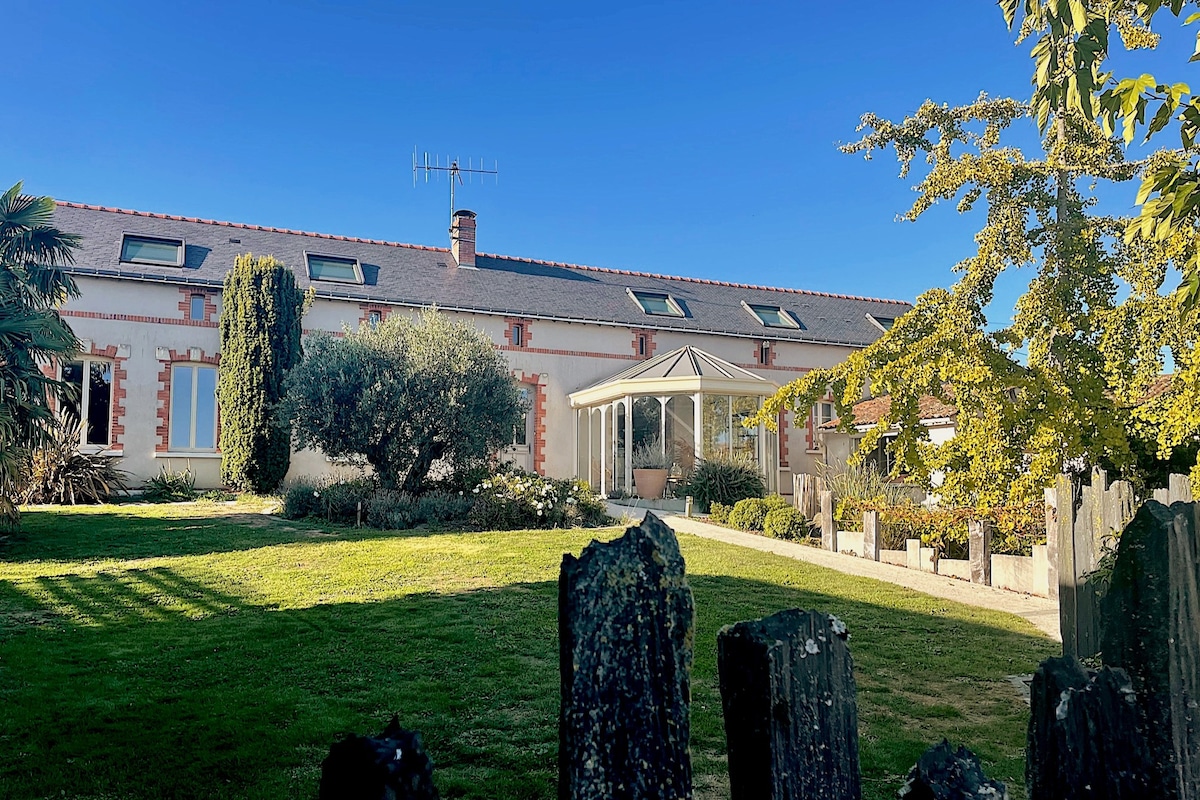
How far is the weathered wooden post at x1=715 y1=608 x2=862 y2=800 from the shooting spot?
110cm

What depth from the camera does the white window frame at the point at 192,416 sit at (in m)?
17.9

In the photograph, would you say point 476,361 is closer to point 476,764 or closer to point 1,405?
point 1,405

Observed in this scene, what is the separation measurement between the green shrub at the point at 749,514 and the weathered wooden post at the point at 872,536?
2.47m

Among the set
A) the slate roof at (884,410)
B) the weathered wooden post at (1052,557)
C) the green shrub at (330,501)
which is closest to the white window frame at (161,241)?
the green shrub at (330,501)

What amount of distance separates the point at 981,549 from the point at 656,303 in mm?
16223

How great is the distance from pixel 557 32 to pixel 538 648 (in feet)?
48.3

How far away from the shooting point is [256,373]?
1659 centimetres

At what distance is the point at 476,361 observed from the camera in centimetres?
1333

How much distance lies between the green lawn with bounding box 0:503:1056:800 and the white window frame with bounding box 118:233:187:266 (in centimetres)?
1127

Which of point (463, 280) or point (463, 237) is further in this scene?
point (463, 237)

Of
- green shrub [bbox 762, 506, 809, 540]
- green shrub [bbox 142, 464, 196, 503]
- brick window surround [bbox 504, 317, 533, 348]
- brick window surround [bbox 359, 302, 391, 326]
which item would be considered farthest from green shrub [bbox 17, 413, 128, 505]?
green shrub [bbox 762, 506, 809, 540]

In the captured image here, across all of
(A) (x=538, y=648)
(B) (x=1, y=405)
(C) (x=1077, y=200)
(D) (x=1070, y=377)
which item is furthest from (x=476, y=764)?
(C) (x=1077, y=200)

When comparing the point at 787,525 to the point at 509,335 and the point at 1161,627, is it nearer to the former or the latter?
the point at 1161,627

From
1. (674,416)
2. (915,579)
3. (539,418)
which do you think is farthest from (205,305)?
(915,579)
